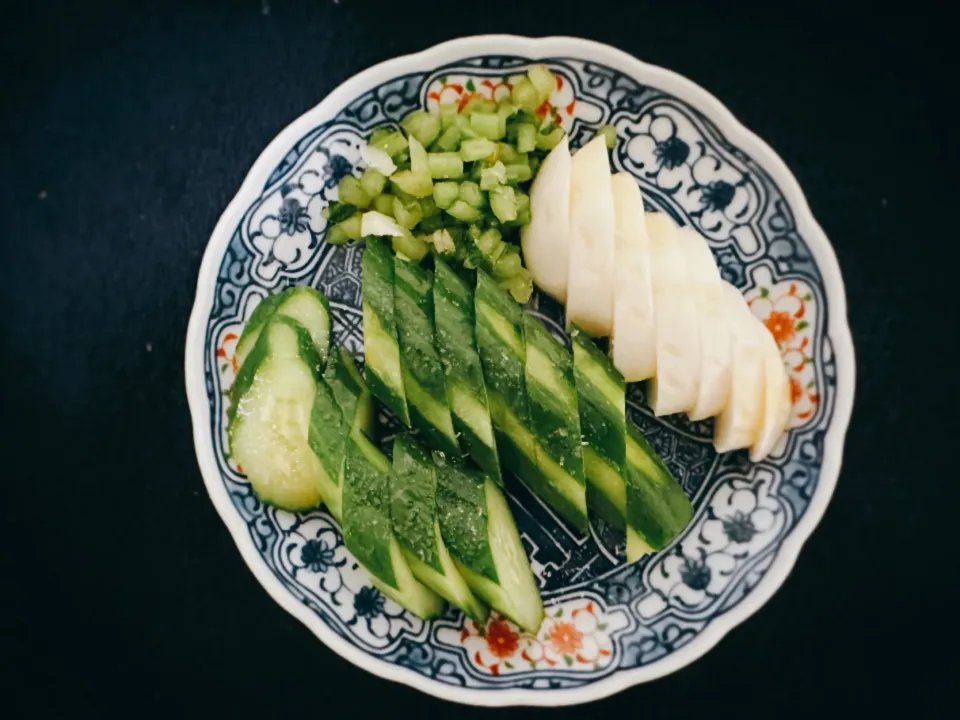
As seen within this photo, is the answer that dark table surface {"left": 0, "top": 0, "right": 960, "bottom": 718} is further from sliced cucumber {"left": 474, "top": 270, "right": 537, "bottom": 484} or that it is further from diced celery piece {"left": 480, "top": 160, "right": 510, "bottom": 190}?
sliced cucumber {"left": 474, "top": 270, "right": 537, "bottom": 484}

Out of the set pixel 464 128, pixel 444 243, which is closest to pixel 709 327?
pixel 444 243

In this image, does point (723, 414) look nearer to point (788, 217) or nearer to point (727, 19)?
point (788, 217)

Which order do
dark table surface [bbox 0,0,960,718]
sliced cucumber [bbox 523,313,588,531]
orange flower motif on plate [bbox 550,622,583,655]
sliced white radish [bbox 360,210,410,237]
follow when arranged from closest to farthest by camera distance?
sliced cucumber [bbox 523,313,588,531] < sliced white radish [bbox 360,210,410,237] < orange flower motif on plate [bbox 550,622,583,655] < dark table surface [bbox 0,0,960,718]

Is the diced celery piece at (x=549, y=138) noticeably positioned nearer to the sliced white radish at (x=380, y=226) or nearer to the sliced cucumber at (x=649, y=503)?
the sliced white radish at (x=380, y=226)

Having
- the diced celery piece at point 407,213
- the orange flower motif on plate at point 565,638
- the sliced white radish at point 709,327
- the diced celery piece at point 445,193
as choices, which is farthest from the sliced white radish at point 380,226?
the orange flower motif on plate at point 565,638

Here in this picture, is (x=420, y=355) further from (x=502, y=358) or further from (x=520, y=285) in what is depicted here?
(x=520, y=285)

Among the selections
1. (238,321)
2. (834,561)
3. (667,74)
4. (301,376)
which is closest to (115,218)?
(238,321)

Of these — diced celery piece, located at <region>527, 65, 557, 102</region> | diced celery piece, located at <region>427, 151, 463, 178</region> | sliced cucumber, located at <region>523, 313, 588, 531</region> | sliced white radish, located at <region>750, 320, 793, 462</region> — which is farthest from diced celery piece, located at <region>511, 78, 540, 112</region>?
sliced white radish, located at <region>750, 320, 793, 462</region>
